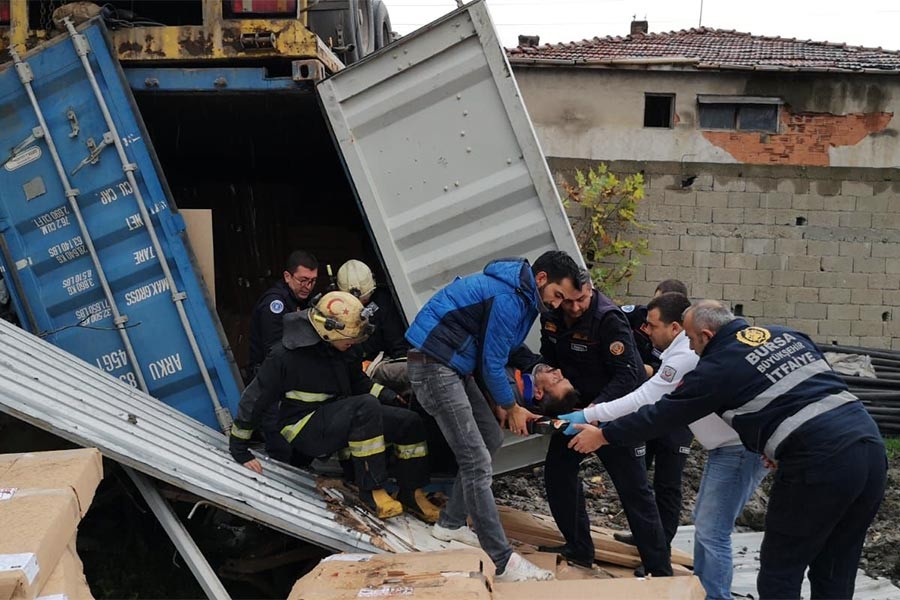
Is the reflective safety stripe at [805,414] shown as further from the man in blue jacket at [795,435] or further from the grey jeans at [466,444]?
the grey jeans at [466,444]

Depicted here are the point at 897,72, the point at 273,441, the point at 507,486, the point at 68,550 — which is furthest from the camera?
the point at 897,72

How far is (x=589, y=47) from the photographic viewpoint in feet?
38.1

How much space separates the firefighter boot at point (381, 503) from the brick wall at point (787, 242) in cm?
642

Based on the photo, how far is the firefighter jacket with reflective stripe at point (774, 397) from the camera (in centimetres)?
302

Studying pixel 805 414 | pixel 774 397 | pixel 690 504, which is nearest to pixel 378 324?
pixel 774 397

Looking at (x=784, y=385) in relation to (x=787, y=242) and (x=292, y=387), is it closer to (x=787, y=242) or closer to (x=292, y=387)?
(x=292, y=387)

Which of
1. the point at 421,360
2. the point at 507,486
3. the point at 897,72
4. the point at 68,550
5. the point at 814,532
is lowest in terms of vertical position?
the point at 507,486

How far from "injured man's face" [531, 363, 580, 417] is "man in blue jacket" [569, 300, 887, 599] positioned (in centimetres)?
66

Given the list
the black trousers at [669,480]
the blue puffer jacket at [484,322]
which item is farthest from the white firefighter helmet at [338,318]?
the black trousers at [669,480]

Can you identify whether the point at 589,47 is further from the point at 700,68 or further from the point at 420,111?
the point at 420,111

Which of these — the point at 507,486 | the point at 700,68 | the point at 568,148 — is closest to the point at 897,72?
the point at 700,68

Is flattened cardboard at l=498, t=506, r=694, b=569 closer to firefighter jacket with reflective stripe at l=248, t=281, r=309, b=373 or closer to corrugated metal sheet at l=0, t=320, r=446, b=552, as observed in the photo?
corrugated metal sheet at l=0, t=320, r=446, b=552

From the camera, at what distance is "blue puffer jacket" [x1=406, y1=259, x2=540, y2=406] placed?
136 inches

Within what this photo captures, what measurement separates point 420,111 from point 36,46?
6.94 feet
